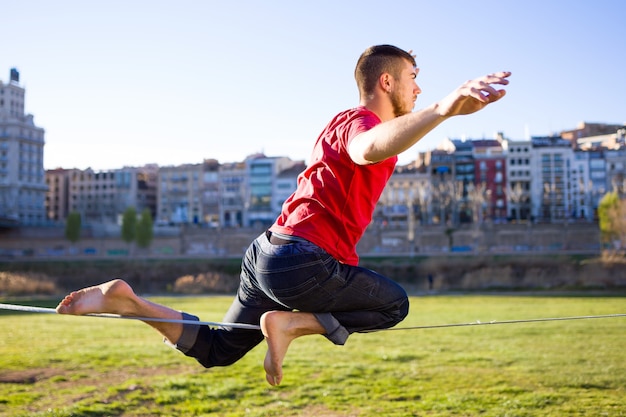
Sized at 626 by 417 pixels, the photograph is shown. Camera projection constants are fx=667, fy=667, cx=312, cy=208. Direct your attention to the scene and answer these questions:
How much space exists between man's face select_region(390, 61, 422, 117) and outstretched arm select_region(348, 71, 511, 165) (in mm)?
893

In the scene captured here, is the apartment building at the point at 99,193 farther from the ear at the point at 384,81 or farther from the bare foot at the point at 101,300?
the ear at the point at 384,81

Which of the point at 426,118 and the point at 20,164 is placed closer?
the point at 426,118

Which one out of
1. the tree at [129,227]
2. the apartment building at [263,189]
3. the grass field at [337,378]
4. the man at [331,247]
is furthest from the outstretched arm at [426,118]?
the apartment building at [263,189]

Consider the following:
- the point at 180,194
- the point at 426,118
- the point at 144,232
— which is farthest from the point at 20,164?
the point at 426,118

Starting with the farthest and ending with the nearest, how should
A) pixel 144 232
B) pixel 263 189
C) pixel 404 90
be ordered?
1. pixel 263 189
2. pixel 144 232
3. pixel 404 90

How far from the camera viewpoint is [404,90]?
4.28 metres

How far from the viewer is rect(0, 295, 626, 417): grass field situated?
9414 mm

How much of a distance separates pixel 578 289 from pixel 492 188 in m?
56.4

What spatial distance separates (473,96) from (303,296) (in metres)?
1.74

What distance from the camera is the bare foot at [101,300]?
177 inches

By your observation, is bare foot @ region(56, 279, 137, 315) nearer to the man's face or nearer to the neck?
the neck

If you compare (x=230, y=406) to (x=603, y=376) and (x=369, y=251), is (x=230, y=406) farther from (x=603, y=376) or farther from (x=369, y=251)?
(x=369, y=251)

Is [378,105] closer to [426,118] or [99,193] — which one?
[426,118]

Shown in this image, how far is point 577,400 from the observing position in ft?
32.8
